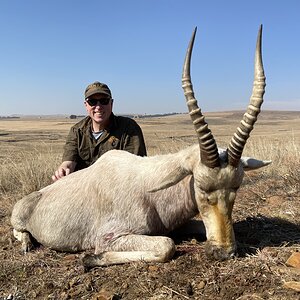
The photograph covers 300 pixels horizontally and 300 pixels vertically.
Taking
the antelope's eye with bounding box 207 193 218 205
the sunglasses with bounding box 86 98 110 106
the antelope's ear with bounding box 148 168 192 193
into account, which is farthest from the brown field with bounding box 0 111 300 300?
the sunglasses with bounding box 86 98 110 106

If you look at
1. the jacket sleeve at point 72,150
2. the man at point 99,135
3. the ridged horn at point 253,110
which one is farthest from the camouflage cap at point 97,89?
the ridged horn at point 253,110

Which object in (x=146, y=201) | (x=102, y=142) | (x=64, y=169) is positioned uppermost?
(x=102, y=142)

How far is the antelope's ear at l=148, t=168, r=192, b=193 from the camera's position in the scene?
175 inches

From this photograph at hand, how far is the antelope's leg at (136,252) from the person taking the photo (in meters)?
4.38

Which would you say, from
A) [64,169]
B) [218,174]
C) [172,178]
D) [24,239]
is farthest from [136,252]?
[64,169]

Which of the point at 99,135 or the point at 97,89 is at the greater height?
the point at 97,89

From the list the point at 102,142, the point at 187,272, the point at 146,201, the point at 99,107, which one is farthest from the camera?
the point at 102,142

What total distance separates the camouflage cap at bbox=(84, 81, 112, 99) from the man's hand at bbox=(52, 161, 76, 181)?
115cm

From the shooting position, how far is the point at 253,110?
13.0 feet

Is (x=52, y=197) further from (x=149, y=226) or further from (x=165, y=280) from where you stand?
(x=165, y=280)

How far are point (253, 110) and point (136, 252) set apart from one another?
195 cm

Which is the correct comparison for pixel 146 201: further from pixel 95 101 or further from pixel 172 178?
pixel 95 101

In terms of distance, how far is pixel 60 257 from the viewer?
5.07 metres

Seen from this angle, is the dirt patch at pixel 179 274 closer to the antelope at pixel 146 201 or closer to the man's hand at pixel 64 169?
the antelope at pixel 146 201
